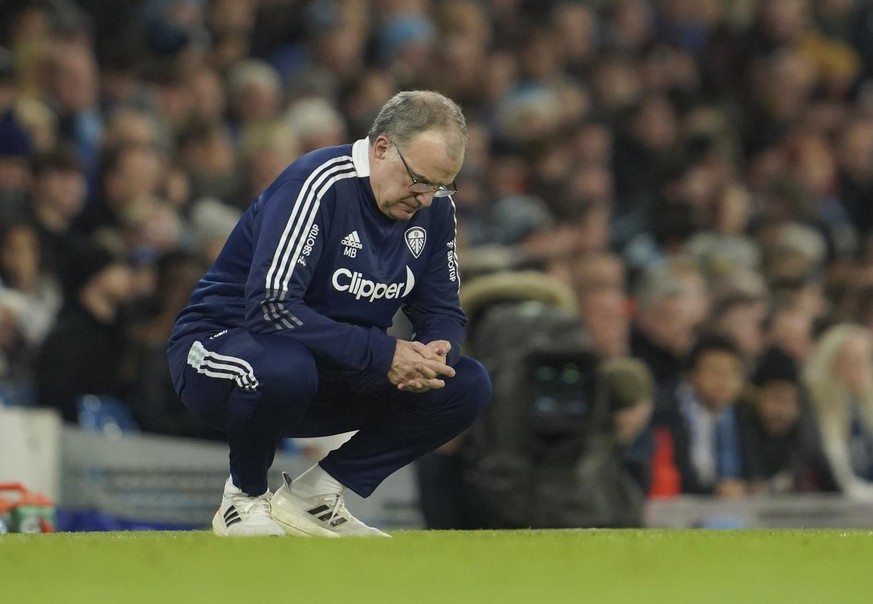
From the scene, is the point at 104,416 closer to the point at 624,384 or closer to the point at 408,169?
the point at 624,384

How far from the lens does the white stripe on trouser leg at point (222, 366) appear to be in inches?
200

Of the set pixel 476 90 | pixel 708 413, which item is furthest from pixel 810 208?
pixel 708 413

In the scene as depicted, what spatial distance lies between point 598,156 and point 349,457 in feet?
24.2

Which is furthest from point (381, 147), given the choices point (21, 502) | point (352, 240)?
point (21, 502)

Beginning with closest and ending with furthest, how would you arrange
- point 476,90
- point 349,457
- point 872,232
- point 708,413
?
point 349,457, point 708,413, point 476,90, point 872,232

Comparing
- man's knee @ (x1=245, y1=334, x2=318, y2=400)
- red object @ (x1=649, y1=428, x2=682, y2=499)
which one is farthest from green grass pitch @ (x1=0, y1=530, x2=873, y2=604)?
red object @ (x1=649, y1=428, x2=682, y2=499)

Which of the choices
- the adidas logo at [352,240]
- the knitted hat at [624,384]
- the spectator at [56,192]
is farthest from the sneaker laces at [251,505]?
the spectator at [56,192]

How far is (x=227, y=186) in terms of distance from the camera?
9945 mm

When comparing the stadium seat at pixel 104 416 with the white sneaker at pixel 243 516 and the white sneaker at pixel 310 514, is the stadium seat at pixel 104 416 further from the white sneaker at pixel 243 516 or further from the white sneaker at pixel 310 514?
the white sneaker at pixel 243 516

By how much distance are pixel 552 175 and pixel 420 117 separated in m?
6.85

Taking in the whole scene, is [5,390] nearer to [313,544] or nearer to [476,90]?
[313,544]

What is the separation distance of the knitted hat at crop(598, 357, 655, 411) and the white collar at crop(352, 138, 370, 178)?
3.43 metres

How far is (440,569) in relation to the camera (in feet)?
13.8

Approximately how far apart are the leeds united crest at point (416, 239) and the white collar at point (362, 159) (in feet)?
0.82
